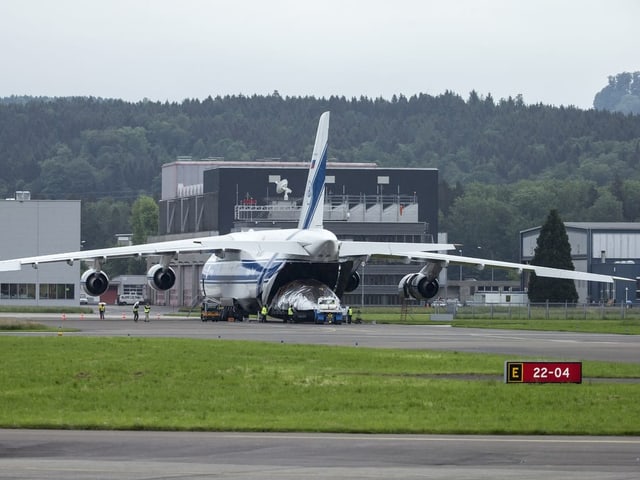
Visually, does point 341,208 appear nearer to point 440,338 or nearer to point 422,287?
point 422,287

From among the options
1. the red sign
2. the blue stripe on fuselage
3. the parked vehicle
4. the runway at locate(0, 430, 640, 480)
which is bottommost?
the parked vehicle

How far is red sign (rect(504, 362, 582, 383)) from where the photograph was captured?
34938 millimetres

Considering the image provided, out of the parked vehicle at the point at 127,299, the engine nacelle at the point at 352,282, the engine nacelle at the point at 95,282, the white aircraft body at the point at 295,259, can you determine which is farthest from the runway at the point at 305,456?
the parked vehicle at the point at 127,299

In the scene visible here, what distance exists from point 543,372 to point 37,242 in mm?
88873

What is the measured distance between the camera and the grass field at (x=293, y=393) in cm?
2795

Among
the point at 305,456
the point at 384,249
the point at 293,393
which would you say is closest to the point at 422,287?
the point at 384,249

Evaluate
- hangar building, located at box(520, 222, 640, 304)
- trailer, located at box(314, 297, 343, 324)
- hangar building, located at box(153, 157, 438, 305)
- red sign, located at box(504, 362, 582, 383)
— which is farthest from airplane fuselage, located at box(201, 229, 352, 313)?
hangar building, located at box(153, 157, 438, 305)

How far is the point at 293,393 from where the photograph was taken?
3319 centimetres

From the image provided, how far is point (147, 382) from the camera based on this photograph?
35219 millimetres

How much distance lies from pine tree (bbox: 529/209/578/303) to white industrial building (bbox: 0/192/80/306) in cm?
3760

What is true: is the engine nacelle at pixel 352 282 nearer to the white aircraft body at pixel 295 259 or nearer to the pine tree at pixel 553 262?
the white aircraft body at pixel 295 259

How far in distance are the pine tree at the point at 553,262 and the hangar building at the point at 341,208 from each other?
26692 mm

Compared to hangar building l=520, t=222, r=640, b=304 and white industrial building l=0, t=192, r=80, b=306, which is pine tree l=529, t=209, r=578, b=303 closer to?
hangar building l=520, t=222, r=640, b=304

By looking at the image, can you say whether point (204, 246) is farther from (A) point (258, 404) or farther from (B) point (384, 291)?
(B) point (384, 291)
